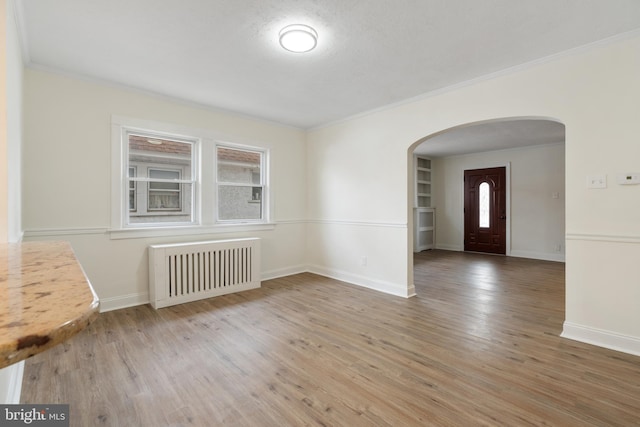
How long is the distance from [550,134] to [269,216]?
5364mm

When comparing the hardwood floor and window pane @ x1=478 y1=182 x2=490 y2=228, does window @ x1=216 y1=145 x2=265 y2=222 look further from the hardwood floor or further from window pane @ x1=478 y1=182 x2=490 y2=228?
window pane @ x1=478 y1=182 x2=490 y2=228

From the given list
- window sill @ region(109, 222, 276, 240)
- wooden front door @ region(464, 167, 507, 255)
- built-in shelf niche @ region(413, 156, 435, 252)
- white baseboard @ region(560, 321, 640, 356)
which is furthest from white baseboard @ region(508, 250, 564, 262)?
window sill @ region(109, 222, 276, 240)

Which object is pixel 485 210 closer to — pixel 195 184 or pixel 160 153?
pixel 195 184

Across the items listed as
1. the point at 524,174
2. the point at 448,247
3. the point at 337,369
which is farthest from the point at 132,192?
the point at 524,174

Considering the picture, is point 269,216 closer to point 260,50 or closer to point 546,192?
point 260,50

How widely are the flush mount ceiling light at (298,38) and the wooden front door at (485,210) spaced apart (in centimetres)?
637

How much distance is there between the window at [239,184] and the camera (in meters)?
4.48

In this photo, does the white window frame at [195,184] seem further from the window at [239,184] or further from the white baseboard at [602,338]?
the white baseboard at [602,338]

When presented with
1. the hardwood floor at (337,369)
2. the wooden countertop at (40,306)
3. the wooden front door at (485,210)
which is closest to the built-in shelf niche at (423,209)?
the wooden front door at (485,210)

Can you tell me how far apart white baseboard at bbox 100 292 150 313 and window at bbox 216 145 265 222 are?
141 centimetres

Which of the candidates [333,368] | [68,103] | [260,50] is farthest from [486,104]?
[68,103]

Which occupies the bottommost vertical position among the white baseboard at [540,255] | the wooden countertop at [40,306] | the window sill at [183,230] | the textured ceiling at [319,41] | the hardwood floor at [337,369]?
the hardwood floor at [337,369]

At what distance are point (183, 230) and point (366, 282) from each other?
2673mm

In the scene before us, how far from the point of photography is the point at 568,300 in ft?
8.97
